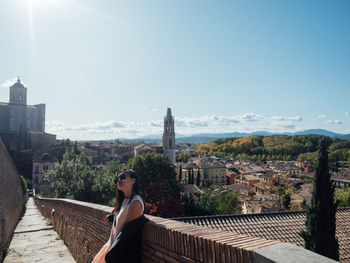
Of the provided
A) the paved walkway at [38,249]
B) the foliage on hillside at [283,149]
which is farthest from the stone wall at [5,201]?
the foliage on hillside at [283,149]

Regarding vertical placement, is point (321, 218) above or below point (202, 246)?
below

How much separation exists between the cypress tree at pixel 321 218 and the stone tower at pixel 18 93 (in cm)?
7589

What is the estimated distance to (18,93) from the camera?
6988 cm

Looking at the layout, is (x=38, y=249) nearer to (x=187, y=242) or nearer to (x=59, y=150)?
(x=187, y=242)

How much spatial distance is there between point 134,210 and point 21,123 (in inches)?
2918

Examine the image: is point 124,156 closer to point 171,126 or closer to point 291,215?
point 171,126

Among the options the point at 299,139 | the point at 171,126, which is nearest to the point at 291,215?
the point at 171,126

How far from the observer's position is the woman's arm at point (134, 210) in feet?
8.66

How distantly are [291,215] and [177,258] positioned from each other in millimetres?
15686

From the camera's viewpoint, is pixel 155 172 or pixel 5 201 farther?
pixel 155 172

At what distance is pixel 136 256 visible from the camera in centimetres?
263

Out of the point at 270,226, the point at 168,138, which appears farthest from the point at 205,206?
the point at 168,138

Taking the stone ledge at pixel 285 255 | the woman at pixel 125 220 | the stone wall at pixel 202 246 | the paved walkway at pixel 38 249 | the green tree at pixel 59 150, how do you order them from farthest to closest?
the green tree at pixel 59 150 < the paved walkway at pixel 38 249 < the woman at pixel 125 220 < the stone wall at pixel 202 246 < the stone ledge at pixel 285 255

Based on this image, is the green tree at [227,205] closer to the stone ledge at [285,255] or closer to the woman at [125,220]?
the woman at [125,220]
